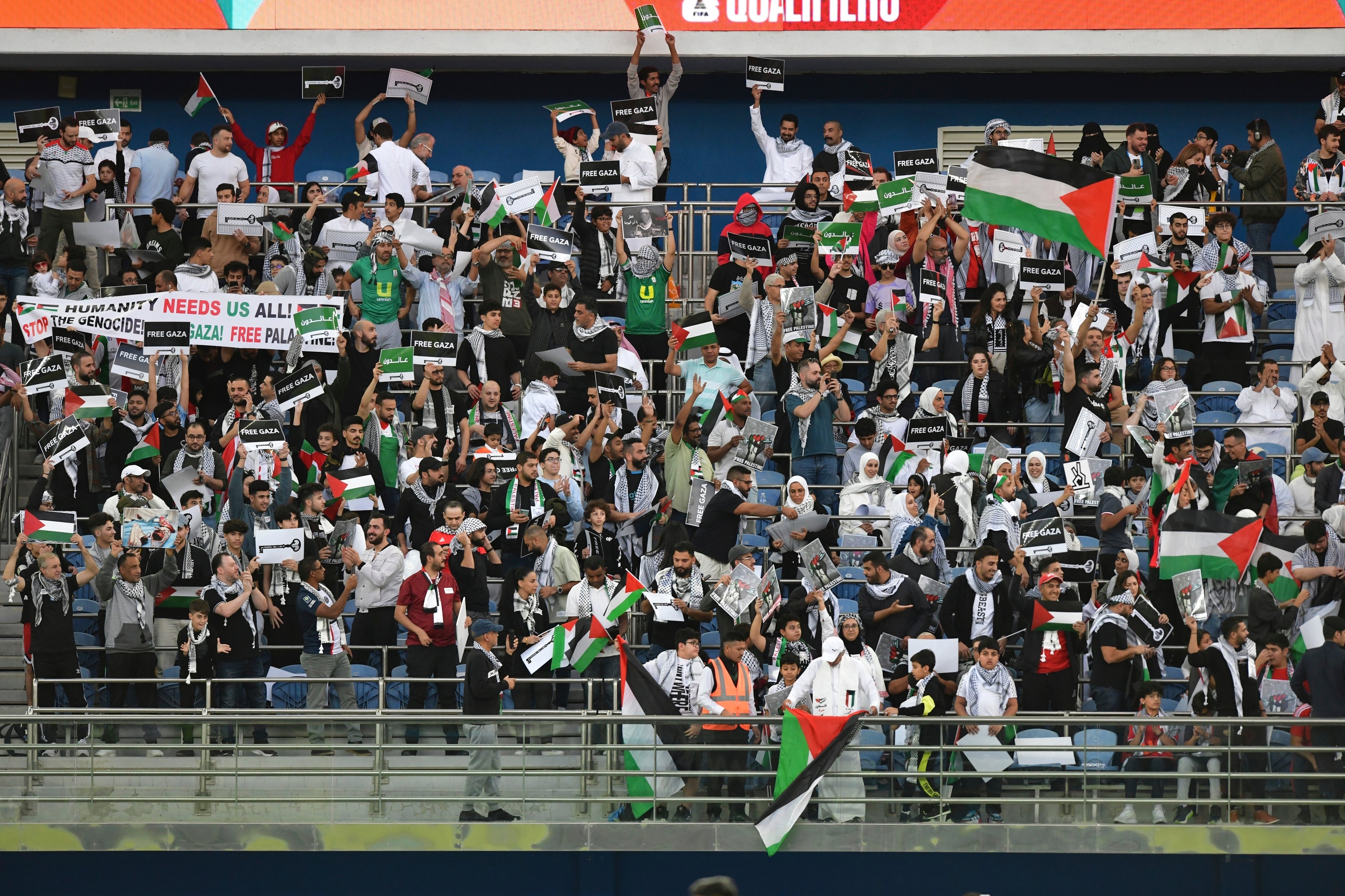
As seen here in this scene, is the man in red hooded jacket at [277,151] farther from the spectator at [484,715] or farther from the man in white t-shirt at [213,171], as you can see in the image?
the spectator at [484,715]

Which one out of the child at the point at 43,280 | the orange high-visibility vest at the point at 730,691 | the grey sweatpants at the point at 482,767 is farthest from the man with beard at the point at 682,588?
the child at the point at 43,280

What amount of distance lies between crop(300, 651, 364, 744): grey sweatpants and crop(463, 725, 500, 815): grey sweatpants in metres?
0.82

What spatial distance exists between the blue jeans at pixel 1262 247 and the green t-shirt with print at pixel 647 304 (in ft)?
21.7

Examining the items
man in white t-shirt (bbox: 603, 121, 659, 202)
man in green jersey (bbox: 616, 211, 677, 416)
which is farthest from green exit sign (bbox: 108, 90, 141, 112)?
man in green jersey (bbox: 616, 211, 677, 416)

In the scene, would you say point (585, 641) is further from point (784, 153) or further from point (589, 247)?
point (784, 153)

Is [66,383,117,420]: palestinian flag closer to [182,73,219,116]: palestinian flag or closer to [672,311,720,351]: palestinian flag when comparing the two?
[182,73,219,116]: palestinian flag

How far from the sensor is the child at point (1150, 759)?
47.5 feet

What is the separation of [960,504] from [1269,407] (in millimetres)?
3891

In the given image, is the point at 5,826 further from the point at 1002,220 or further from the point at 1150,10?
the point at 1150,10

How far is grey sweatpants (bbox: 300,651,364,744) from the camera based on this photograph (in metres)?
14.7

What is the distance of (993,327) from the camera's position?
1936 centimetres

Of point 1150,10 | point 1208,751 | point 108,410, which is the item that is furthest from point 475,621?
point 1150,10

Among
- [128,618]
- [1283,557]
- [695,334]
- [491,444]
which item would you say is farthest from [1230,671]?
[128,618]

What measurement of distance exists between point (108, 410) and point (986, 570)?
26.7ft
